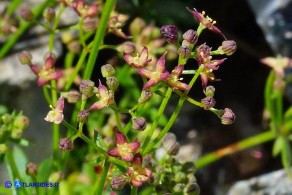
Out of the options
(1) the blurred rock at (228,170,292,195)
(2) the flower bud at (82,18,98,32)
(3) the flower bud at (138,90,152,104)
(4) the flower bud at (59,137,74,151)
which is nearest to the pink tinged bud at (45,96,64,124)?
(4) the flower bud at (59,137,74,151)

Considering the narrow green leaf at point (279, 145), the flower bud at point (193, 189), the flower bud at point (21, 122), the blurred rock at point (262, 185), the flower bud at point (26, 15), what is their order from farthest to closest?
1. the blurred rock at point (262, 185)
2. the narrow green leaf at point (279, 145)
3. the flower bud at point (26, 15)
4. the flower bud at point (21, 122)
5. the flower bud at point (193, 189)

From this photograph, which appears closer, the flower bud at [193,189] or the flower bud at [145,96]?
the flower bud at [145,96]

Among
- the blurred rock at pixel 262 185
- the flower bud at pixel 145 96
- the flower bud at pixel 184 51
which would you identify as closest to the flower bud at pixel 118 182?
the flower bud at pixel 145 96

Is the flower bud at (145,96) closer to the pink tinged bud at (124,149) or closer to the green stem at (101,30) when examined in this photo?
the pink tinged bud at (124,149)

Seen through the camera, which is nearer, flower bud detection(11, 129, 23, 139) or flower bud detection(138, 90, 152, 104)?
flower bud detection(138, 90, 152, 104)

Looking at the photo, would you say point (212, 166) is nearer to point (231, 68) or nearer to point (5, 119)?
point (231, 68)

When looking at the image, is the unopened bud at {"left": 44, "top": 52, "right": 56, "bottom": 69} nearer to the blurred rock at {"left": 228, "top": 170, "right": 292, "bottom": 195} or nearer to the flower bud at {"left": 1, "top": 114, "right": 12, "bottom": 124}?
the flower bud at {"left": 1, "top": 114, "right": 12, "bottom": 124}

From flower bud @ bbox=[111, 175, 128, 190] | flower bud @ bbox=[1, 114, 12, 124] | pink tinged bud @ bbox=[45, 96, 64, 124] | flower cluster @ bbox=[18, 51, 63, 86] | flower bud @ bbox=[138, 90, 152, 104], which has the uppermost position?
flower bud @ bbox=[138, 90, 152, 104]

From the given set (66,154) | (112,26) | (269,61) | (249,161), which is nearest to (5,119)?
(66,154)

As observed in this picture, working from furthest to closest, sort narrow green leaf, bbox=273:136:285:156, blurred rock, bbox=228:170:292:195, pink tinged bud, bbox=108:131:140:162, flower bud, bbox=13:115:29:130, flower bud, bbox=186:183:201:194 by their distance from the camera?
blurred rock, bbox=228:170:292:195, narrow green leaf, bbox=273:136:285:156, flower bud, bbox=13:115:29:130, flower bud, bbox=186:183:201:194, pink tinged bud, bbox=108:131:140:162

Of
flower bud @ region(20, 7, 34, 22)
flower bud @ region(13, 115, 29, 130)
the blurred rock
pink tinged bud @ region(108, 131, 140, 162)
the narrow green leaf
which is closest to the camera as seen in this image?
pink tinged bud @ region(108, 131, 140, 162)

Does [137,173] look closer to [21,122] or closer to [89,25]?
[21,122]
